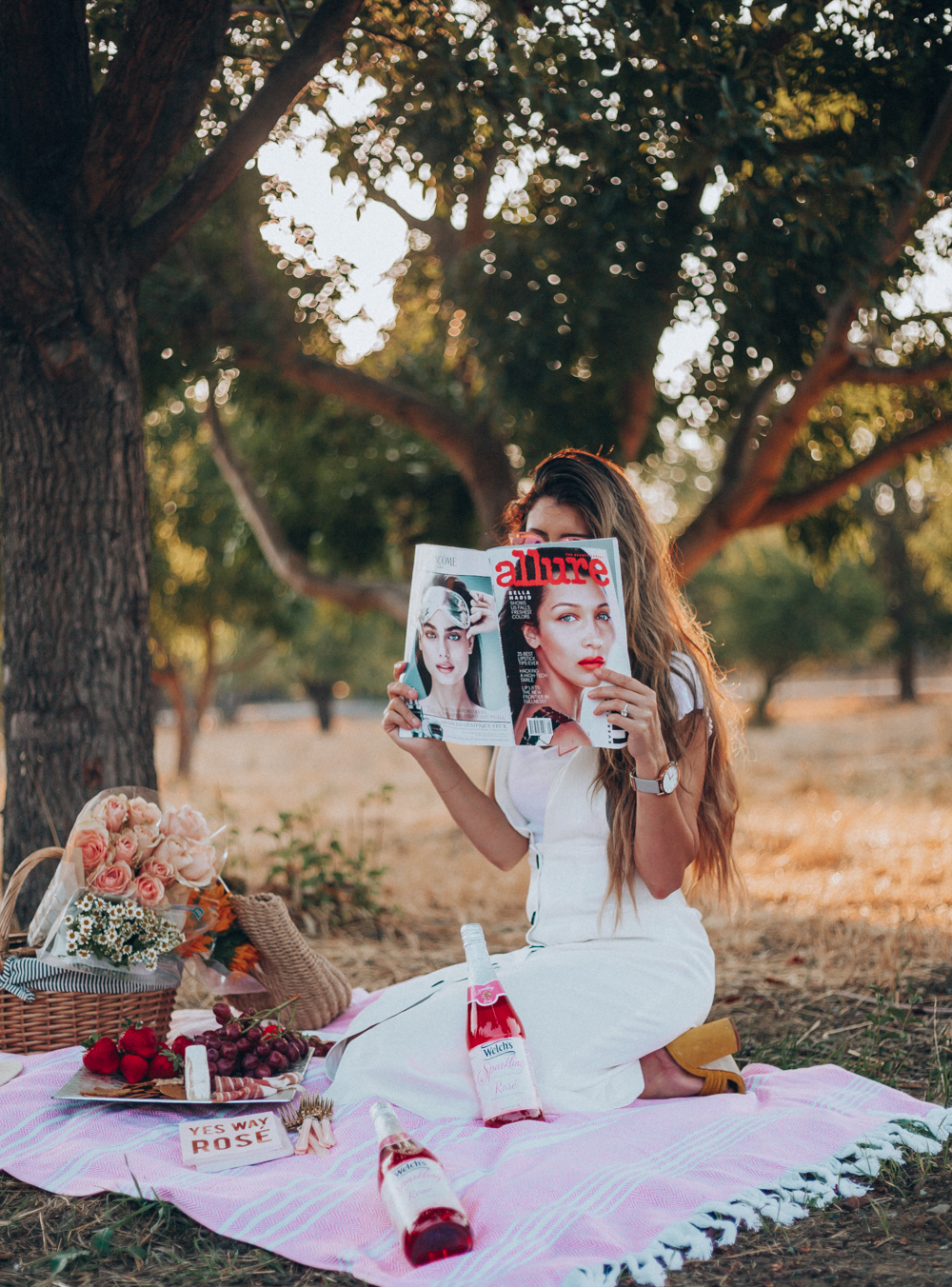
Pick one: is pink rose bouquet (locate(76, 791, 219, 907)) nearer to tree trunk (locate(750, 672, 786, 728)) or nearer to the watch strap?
the watch strap

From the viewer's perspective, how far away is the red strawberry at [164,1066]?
2975 mm

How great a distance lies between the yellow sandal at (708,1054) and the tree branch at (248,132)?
333cm

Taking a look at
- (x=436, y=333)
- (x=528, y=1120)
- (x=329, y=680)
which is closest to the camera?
(x=528, y=1120)

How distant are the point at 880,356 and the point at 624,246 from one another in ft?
8.25

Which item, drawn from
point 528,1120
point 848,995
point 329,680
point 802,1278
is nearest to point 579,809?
point 528,1120

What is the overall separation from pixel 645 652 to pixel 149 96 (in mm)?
2603

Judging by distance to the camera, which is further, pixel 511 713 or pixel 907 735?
pixel 907 735

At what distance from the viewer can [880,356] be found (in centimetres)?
736

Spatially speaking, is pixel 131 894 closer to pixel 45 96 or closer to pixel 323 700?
pixel 45 96

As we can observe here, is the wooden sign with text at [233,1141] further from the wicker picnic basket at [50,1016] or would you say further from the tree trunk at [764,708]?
the tree trunk at [764,708]

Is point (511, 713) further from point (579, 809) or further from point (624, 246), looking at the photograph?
point (624, 246)

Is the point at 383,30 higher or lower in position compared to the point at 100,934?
higher

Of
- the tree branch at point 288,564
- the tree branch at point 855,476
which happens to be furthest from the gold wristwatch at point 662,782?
the tree branch at point 288,564

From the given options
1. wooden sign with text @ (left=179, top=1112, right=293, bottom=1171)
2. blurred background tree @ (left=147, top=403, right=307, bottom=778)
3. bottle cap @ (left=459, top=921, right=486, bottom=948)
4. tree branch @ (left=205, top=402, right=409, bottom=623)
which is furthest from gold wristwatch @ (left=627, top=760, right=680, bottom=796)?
blurred background tree @ (left=147, top=403, right=307, bottom=778)
